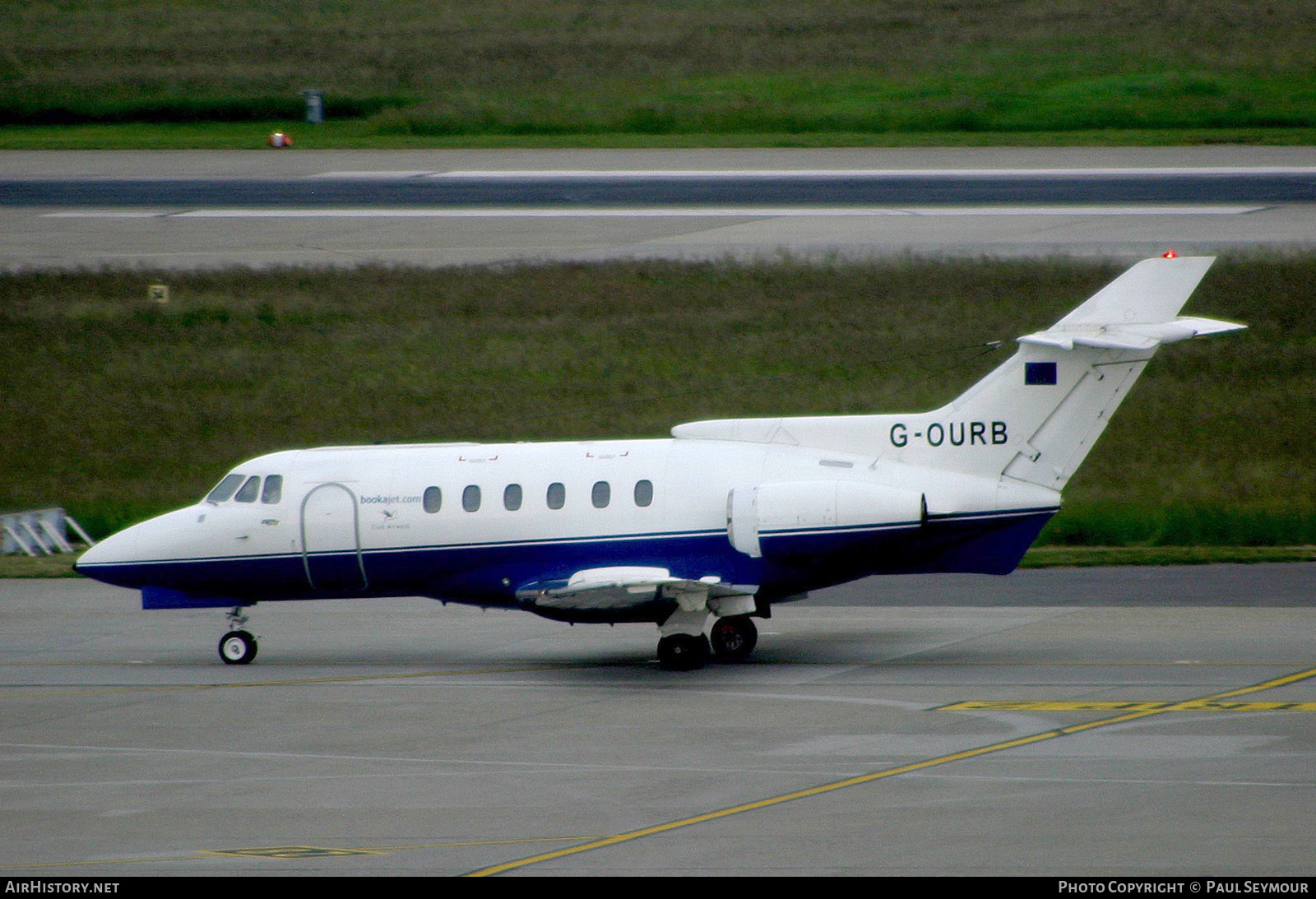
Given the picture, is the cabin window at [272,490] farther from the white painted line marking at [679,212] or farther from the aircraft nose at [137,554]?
the white painted line marking at [679,212]

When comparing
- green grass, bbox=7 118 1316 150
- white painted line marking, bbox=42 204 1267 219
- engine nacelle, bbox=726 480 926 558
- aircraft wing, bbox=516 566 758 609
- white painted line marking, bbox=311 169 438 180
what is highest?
green grass, bbox=7 118 1316 150

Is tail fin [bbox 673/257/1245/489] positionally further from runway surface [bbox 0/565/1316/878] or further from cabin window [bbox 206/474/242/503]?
cabin window [bbox 206/474/242/503]

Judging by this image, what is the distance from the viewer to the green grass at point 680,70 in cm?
5916

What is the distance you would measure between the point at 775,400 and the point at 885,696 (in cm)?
1829

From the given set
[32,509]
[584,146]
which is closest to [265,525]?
[32,509]

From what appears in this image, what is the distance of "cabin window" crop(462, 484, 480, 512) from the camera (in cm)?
2094

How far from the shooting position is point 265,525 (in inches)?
850

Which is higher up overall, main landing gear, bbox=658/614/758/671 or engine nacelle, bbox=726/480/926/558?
engine nacelle, bbox=726/480/926/558

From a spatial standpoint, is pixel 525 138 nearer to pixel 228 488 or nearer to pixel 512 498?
pixel 228 488

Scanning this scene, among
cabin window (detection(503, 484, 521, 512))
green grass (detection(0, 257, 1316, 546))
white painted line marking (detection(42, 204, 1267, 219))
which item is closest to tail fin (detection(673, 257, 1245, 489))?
cabin window (detection(503, 484, 521, 512))

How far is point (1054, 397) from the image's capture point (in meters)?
20.0

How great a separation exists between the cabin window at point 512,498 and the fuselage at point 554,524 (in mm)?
11

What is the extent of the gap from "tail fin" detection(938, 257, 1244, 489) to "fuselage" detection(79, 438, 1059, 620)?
0.43 m

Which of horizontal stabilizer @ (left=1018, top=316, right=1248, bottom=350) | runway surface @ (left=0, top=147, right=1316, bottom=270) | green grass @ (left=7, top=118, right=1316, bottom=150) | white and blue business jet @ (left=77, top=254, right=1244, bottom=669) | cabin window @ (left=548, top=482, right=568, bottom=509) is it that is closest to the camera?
horizontal stabilizer @ (left=1018, top=316, right=1248, bottom=350)
